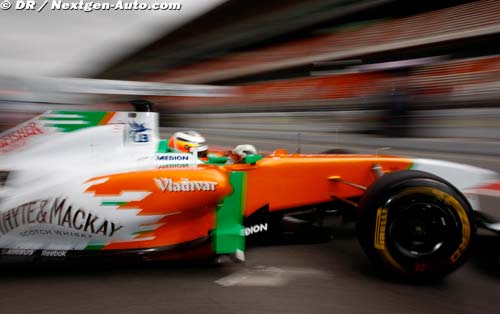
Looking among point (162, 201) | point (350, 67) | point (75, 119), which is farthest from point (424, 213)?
point (350, 67)

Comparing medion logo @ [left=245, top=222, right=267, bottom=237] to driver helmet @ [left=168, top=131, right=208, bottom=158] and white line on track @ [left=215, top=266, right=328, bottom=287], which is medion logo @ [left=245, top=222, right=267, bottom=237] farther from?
driver helmet @ [left=168, top=131, right=208, bottom=158]

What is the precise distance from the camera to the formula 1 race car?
2.32 meters

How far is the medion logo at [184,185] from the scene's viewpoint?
245 cm

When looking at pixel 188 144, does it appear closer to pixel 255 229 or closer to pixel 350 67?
pixel 255 229

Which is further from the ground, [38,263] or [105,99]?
[105,99]

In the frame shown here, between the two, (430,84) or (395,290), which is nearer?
(395,290)

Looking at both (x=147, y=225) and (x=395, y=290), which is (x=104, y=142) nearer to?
(x=147, y=225)

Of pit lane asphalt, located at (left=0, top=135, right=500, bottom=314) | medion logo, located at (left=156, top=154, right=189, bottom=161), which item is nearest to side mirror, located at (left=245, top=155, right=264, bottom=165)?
medion logo, located at (left=156, top=154, right=189, bottom=161)

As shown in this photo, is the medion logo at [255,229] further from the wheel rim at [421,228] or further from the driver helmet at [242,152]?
the wheel rim at [421,228]

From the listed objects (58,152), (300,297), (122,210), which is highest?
(58,152)

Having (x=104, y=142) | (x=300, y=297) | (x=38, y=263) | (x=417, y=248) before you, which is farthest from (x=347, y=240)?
(x=38, y=263)

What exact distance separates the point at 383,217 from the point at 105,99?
2300mm

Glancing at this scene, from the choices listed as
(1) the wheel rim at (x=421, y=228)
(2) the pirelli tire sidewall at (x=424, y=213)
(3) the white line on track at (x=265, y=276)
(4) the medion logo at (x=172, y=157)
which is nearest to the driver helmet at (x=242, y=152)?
(4) the medion logo at (x=172, y=157)

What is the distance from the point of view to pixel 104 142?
8.95 ft
